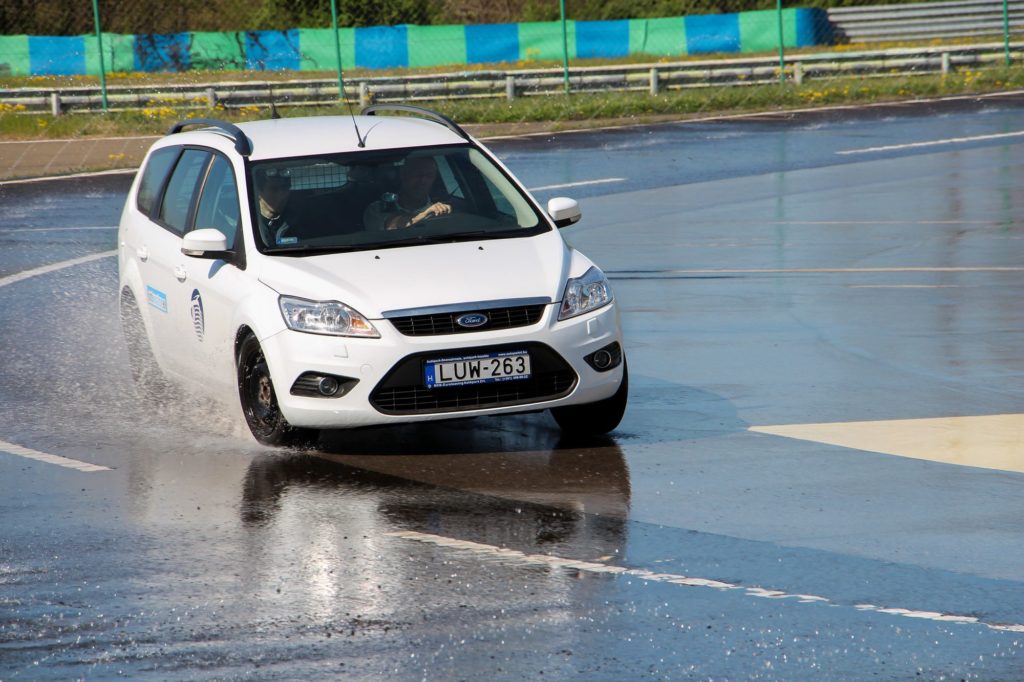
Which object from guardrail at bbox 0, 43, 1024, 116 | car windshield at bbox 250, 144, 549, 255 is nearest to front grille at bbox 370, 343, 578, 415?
car windshield at bbox 250, 144, 549, 255

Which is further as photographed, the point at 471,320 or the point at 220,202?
the point at 220,202

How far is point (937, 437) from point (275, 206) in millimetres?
3595

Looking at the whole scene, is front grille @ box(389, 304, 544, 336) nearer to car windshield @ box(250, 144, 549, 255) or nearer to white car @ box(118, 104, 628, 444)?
white car @ box(118, 104, 628, 444)

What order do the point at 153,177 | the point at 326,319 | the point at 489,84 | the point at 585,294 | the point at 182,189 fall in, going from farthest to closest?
the point at 489,84, the point at 153,177, the point at 182,189, the point at 585,294, the point at 326,319

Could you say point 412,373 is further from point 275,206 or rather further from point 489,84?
point 489,84

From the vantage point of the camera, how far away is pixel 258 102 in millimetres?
31328

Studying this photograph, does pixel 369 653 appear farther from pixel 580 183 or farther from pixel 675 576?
pixel 580 183

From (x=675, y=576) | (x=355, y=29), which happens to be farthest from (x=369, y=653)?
(x=355, y=29)

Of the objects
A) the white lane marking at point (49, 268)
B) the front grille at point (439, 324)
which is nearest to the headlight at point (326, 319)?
the front grille at point (439, 324)

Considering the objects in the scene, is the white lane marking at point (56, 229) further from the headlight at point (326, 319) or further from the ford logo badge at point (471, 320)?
the ford logo badge at point (471, 320)

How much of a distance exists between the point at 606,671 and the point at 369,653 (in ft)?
2.50

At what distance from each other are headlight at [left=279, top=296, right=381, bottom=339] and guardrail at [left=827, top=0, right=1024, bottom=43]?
4055 cm

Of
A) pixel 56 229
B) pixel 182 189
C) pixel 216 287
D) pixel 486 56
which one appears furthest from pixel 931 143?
pixel 486 56

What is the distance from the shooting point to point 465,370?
26.6ft
